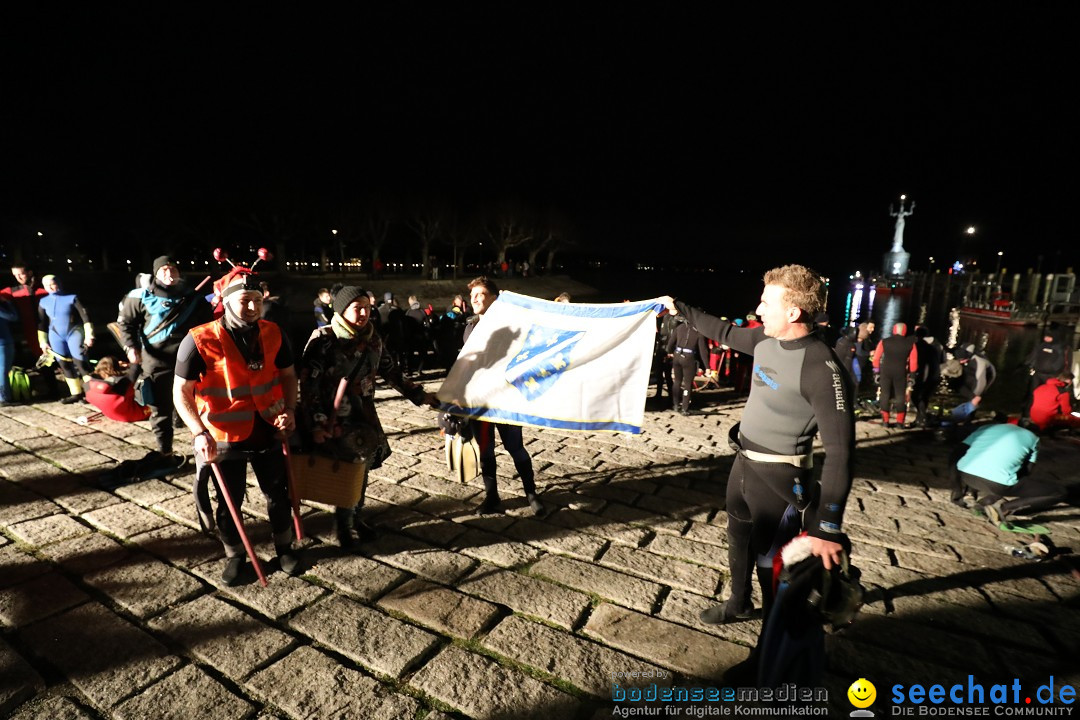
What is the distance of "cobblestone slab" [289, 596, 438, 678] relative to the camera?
2672 millimetres

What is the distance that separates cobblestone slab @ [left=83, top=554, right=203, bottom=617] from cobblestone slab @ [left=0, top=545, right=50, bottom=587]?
37 cm

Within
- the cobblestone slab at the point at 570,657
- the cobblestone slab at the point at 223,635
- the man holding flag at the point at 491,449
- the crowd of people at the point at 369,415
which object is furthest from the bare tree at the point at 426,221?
the cobblestone slab at the point at 570,657

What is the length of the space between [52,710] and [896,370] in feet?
33.9

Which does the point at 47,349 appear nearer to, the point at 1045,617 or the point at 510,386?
the point at 510,386

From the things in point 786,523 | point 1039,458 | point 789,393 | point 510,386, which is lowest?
point 1039,458

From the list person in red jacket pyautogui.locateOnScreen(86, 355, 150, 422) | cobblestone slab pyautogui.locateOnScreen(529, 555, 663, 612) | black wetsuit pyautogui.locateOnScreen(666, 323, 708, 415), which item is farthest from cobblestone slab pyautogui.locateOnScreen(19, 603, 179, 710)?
black wetsuit pyautogui.locateOnScreen(666, 323, 708, 415)

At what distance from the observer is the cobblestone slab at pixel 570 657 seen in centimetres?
257

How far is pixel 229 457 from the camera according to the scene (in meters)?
3.22

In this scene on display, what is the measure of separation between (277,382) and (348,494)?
99 cm

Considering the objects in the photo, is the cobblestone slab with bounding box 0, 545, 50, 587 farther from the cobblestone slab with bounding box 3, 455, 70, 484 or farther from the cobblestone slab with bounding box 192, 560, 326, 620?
the cobblestone slab with bounding box 3, 455, 70, 484

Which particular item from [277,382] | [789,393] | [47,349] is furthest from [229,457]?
[47,349]

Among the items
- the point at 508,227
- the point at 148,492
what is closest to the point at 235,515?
the point at 148,492

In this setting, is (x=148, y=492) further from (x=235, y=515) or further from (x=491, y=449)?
(x=491, y=449)

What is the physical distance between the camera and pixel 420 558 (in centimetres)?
371
